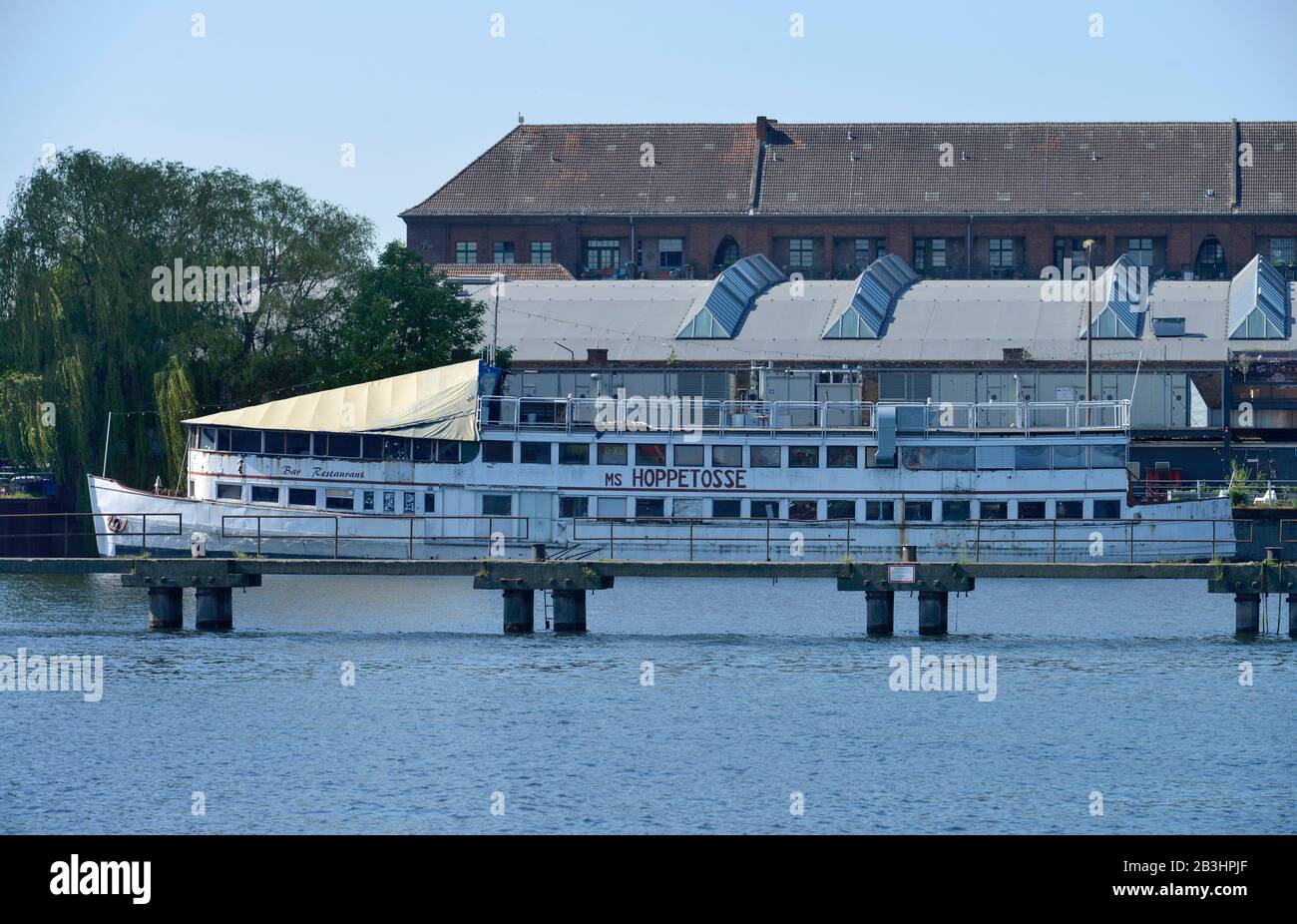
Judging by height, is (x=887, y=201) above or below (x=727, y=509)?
above

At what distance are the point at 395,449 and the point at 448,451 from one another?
1.87 metres

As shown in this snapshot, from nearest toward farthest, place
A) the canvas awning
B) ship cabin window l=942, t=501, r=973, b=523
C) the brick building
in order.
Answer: ship cabin window l=942, t=501, r=973, b=523 → the canvas awning → the brick building

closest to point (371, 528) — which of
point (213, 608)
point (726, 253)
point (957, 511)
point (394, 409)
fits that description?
point (394, 409)

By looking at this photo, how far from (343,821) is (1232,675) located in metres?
22.8

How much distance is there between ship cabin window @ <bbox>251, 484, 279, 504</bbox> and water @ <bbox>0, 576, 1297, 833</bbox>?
8.58 metres

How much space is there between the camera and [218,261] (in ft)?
259

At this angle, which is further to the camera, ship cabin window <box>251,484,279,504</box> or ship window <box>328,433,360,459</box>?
ship cabin window <box>251,484,279,504</box>

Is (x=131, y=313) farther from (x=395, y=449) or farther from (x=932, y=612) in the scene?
(x=932, y=612)

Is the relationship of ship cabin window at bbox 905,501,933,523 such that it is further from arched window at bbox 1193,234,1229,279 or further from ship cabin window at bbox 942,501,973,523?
arched window at bbox 1193,234,1229,279

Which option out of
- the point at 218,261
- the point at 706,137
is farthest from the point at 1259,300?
the point at 218,261

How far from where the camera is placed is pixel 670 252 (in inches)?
4675

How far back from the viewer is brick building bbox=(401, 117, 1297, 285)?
4540 inches

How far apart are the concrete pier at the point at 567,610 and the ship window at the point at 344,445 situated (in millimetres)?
16643

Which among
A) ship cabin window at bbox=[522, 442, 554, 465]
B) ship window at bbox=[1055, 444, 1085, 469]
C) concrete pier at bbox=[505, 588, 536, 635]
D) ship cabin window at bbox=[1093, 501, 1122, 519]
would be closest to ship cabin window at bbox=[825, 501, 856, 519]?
ship window at bbox=[1055, 444, 1085, 469]
